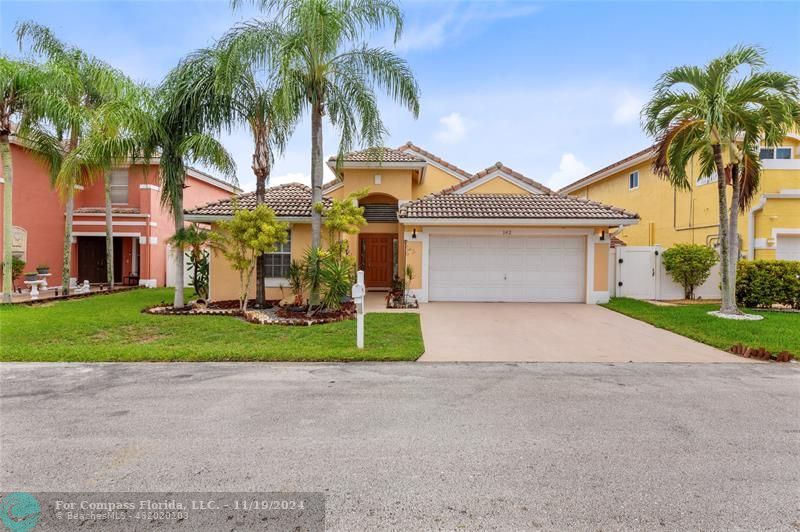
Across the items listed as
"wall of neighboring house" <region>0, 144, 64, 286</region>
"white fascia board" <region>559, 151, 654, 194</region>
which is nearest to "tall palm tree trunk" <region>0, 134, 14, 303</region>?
"wall of neighboring house" <region>0, 144, 64, 286</region>

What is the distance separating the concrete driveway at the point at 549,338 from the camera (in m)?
7.46

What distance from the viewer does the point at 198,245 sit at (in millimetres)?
12555

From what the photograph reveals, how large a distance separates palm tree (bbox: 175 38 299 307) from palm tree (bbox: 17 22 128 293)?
16.7ft

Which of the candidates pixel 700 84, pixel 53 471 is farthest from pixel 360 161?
pixel 53 471

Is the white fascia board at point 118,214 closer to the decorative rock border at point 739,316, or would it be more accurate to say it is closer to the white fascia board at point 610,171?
the decorative rock border at point 739,316

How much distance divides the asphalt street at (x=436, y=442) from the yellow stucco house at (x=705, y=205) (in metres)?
11.4

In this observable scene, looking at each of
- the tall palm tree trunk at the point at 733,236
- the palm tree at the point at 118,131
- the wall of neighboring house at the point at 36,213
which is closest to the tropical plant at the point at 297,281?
the palm tree at the point at 118,131

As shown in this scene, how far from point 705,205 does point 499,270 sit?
1033 centimetres

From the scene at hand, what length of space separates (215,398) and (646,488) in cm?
476

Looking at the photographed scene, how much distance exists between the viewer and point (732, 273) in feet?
36.6

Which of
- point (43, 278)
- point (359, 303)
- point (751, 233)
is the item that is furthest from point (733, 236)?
point (43, 278)

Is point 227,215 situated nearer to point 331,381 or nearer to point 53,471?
point 331,381

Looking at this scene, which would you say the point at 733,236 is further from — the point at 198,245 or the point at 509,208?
the point at 198,245

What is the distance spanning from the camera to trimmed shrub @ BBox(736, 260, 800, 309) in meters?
12.6
